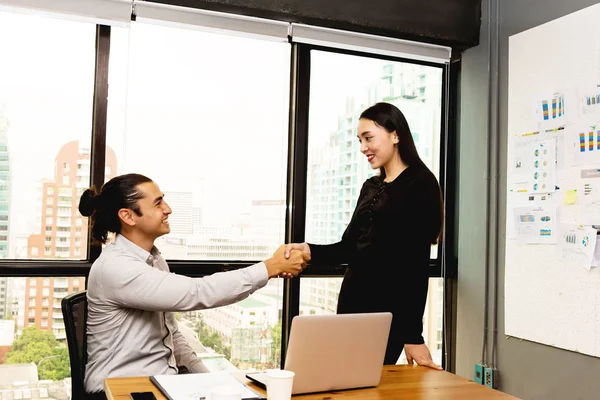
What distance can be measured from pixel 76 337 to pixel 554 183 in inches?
87.0

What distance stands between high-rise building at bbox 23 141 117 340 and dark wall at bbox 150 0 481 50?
0.88 meters

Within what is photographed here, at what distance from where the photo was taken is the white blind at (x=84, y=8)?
2.75 m

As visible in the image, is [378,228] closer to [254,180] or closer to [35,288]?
[254,180]

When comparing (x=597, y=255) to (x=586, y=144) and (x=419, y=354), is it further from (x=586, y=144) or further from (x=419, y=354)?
(x=419, y=354)

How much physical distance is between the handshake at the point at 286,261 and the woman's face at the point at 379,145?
18.4 inches

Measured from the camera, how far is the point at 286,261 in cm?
213

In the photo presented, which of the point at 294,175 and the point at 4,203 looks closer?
the point at 4,203

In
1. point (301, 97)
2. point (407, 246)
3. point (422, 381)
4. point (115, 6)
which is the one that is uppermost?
point (115, 6)

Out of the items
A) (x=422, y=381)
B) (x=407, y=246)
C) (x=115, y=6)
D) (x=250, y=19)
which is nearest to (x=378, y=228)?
(x=407, y=246)

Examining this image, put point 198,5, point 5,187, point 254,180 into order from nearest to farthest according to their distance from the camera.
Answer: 1. point 5,187
2. point 198,5
3. point 254,180

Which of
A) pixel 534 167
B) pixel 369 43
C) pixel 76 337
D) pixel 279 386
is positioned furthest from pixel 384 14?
pixel 279 386

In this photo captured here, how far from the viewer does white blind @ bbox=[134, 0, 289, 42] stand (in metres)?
2.97

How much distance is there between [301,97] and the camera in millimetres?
3322

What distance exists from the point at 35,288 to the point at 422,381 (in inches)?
75.2
